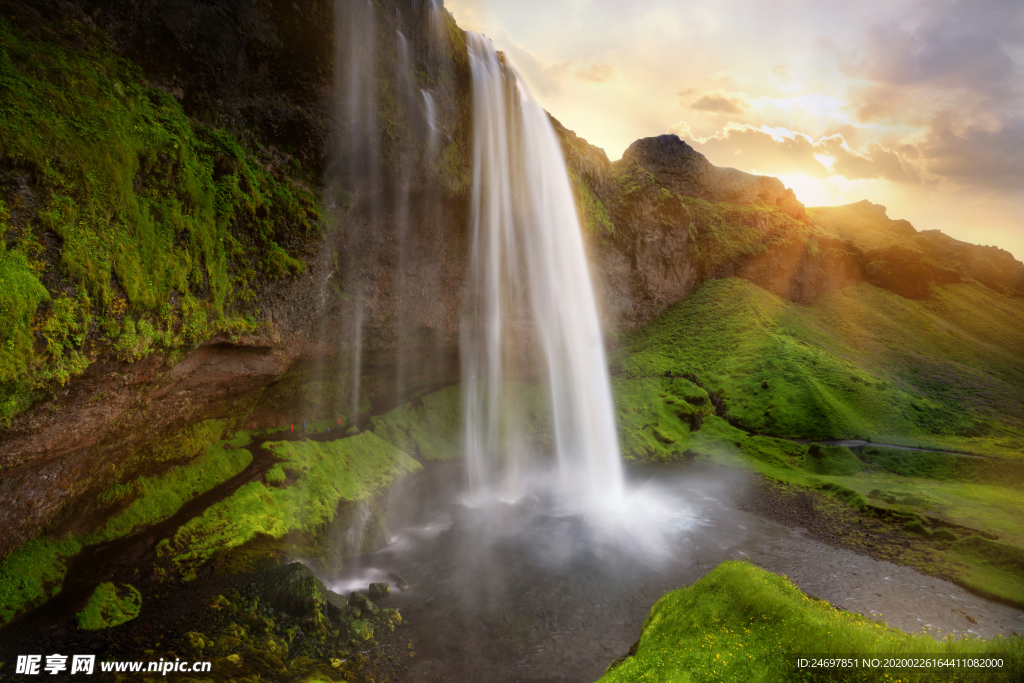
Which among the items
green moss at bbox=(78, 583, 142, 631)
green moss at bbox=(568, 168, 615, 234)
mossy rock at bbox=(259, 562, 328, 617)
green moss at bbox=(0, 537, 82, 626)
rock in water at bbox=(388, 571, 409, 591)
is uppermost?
green moss at bbox=(568, 168, 615, 234)

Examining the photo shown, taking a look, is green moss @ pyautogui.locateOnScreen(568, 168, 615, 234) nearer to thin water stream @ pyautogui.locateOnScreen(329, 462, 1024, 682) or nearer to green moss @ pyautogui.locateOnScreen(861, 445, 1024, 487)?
thin water stream @ pyautogui.locateOnScreen(329, 462, 1024, 682)

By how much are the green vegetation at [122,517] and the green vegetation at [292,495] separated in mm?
1684

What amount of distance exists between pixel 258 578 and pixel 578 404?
107 feet

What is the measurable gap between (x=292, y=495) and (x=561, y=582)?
48.5 ft

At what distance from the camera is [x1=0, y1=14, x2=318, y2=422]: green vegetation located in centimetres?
1320

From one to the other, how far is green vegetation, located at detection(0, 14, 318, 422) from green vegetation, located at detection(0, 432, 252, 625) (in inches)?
233

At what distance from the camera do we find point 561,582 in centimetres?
2097

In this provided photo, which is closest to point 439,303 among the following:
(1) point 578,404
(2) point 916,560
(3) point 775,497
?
(1) point 578,404

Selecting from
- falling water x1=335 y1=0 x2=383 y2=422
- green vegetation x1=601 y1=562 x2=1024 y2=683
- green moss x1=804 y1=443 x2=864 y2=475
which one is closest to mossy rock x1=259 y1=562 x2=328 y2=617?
green vegetation x1=601 y1=562 x2=1024 y2=683

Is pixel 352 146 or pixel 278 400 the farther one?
pixel 278 400

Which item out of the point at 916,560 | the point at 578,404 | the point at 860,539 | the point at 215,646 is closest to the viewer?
the point at 215,646

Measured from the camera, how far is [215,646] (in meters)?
13.7

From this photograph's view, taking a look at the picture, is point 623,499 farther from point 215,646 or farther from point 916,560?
point 215,646

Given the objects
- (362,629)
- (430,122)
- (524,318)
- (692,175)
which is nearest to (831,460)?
(524,318)
